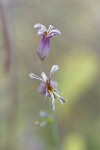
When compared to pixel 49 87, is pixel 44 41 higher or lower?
higher

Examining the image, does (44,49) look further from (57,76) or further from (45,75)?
(57,76)

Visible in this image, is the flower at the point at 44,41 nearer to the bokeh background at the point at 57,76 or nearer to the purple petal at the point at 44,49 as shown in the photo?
the purple petal at the point at 44,49

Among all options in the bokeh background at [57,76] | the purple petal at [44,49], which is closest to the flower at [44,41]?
the purple petal at [44,49]

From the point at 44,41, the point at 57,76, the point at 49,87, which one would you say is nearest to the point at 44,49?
the point at 44,41

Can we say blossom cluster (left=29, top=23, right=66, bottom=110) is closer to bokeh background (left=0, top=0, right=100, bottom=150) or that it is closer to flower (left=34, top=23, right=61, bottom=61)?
flower (left=34, top=23, right=61, bottom=61)

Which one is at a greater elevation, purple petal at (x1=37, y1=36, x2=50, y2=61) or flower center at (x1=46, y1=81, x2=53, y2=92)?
purple petal at (x1=37, y1=36, x2=50, y2=61)

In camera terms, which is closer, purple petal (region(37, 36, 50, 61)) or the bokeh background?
purple petal (region(37, 36, 50, 61))

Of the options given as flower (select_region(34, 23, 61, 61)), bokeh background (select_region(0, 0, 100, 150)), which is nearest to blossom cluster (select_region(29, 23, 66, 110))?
flower (select_region(34, 23, 61, 61))

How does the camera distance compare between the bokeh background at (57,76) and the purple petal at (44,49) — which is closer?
the purple petal at (44,49)
